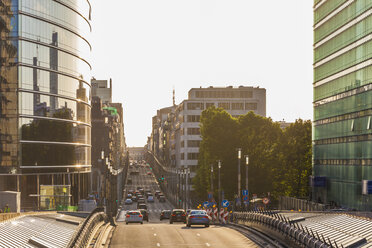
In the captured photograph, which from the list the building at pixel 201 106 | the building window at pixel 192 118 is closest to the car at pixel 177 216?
the building at pixel 201 106

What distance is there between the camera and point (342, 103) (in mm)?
80062

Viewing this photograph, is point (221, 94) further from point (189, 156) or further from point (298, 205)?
point (298, 205)

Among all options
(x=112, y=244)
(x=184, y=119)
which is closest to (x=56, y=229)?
(x=112, y=244)

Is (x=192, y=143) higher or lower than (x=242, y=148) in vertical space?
higher

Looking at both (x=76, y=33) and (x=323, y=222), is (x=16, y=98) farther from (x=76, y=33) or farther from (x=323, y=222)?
(x=323, y=222)

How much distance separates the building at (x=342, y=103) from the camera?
71.1 m

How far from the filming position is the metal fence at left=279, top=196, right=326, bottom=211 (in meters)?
74.1

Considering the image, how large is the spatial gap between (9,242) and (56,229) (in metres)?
8.64

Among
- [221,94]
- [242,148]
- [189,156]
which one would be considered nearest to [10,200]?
[242,148]

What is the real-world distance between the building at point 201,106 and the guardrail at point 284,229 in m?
113

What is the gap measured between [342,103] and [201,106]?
8545 cm

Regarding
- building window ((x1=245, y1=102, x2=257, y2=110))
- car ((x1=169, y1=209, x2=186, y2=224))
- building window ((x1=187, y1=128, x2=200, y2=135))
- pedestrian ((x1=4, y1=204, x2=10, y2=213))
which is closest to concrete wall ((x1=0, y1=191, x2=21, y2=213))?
pedestrian ((x1=4, y1=204, x2=10, y2=213))

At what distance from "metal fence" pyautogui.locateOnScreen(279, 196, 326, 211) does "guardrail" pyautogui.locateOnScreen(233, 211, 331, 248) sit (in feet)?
87.5

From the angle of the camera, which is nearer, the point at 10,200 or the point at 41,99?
the point at 10,200
